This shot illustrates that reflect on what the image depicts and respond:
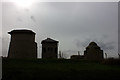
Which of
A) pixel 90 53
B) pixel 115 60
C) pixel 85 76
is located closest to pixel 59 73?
pixel 85 76

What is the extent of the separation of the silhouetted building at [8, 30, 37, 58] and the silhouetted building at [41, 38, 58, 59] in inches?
215

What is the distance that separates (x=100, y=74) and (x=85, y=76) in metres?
1.02

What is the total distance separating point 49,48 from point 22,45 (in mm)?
8535

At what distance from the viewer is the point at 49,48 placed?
127 feet

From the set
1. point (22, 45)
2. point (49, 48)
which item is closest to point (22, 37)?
point (22, 45)

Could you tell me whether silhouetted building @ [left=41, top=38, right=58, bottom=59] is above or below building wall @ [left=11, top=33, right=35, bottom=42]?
below

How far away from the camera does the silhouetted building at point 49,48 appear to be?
37781 millimetres

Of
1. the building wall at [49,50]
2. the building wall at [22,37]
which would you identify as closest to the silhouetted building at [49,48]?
the building wall at [49,50]

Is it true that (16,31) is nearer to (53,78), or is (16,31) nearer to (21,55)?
(21,55)

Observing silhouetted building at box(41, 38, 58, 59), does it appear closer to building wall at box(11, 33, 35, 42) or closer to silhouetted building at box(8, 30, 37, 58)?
silhouetted building at box(8, 30, 37, 58)

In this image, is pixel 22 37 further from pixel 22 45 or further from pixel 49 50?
pixel 49 50

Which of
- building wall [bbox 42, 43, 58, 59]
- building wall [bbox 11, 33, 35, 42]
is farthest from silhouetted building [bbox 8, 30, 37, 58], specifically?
building wall [bbox 42, 43, 58, 59]

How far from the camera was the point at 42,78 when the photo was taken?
10.4 meters

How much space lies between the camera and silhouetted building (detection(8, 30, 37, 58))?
30.7 m
